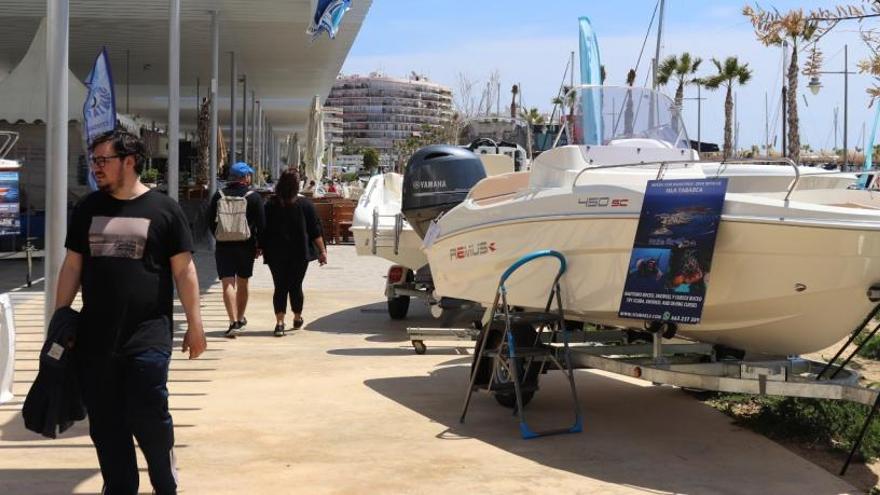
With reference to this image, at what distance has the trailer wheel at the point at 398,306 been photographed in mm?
13305

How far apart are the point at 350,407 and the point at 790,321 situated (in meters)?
3.19

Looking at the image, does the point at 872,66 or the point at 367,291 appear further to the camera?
the point at 367,291

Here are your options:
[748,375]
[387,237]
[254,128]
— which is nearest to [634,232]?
[748,375]

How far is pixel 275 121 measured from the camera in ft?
182

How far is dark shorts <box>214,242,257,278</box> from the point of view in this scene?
37.5 feet

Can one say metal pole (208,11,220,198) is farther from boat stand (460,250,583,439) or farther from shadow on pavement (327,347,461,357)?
boat stand (460,250,583,439)

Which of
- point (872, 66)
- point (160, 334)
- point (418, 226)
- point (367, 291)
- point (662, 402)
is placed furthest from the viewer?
point (367, 291)

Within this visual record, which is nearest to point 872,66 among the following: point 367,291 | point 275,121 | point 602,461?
point 602,461

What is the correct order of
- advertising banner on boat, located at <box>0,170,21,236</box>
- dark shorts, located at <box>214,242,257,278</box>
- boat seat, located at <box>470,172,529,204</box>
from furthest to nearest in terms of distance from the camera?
advertising banner on boat, located at <box>0,170,21,236</box>, dark shorts, located at <box>214,242,257,278</box>, boat seat, located at <box>470,172,529,204</box>

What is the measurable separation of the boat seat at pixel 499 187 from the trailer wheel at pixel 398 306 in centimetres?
494

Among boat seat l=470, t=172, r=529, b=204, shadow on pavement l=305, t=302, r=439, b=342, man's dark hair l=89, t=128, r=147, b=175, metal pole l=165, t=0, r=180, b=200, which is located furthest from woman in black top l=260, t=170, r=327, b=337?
man's dark hair l=89, t=128, r=147, b=175

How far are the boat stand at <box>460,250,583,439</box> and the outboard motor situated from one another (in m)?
2.86

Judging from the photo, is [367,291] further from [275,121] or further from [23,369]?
[275,121]

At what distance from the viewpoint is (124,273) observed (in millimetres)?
5000
